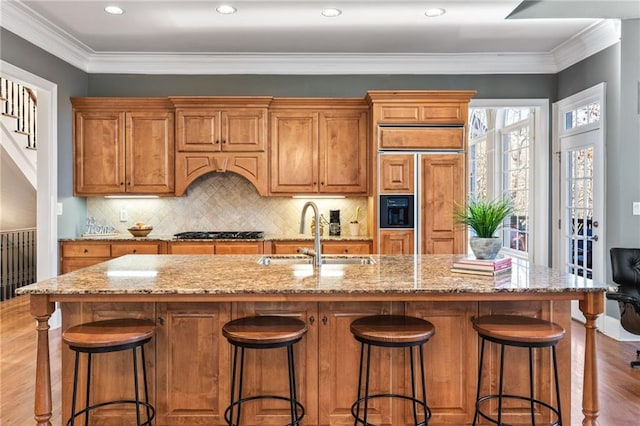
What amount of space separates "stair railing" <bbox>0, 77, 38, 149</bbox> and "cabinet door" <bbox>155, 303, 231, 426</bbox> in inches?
187

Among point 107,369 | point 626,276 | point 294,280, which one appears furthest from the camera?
point 626,276

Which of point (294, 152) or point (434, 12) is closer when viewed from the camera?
point (434, 12)

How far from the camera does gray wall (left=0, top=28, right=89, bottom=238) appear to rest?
4.23 meters

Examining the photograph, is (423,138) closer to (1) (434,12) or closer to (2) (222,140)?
(1) (434,12)

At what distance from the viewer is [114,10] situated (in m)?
3.91

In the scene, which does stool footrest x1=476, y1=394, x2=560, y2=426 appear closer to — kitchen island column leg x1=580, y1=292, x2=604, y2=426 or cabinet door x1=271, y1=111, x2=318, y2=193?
kitchen island column leg x1=580, y1=292, x2=604, y2=426

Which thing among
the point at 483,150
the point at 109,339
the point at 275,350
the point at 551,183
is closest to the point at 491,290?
the point at 275,350

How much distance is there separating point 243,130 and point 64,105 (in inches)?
72.6

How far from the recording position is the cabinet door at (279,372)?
2395 millimetres

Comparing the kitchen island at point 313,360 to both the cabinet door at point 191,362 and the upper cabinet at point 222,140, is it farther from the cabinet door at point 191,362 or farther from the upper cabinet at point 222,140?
the upper cabinet at point 222,140

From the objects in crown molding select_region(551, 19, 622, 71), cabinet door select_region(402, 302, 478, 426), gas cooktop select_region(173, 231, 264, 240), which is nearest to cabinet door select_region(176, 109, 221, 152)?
gas cooktop select_region(173, 231, 264, 240)

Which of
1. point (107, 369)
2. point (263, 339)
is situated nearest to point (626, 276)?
point (263, 339)

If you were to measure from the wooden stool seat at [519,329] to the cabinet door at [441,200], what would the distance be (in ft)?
7.58

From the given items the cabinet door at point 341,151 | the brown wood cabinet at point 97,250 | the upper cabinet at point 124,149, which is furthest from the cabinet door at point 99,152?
the cabinet door at point 341,151
